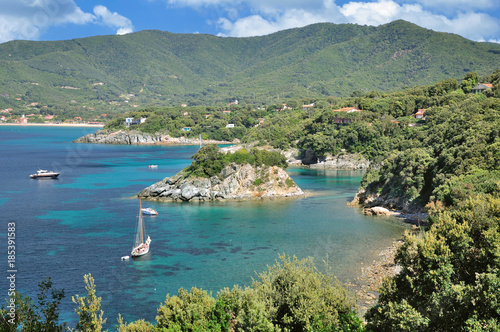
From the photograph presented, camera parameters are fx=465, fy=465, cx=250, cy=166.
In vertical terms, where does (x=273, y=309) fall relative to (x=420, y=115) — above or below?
below

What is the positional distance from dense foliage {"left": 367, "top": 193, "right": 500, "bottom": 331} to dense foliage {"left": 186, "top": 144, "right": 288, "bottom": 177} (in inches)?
1900

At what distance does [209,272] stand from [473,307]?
22.2 metres

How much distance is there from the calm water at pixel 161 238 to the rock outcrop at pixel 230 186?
8.93 ft

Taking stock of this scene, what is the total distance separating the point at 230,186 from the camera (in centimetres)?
6812

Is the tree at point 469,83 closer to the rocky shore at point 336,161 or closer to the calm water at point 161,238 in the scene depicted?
the rocky shore at point 336,161

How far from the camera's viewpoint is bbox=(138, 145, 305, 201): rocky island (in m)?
67.0

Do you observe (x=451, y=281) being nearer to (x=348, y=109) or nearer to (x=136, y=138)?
(x=348, y=109)

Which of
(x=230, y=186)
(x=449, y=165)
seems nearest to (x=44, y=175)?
(x=230, y=186)

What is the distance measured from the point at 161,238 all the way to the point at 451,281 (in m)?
32.4

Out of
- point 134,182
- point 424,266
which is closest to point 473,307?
point 424,266

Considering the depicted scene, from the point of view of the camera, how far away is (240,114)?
188875mm

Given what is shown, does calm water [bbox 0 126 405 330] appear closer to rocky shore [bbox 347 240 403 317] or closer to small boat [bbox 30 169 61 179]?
rocky shore [bbox 347 240 403 317]

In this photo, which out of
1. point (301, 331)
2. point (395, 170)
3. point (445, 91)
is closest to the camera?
point (301, 331)

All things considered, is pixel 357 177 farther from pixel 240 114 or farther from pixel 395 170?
pixel 240 114
